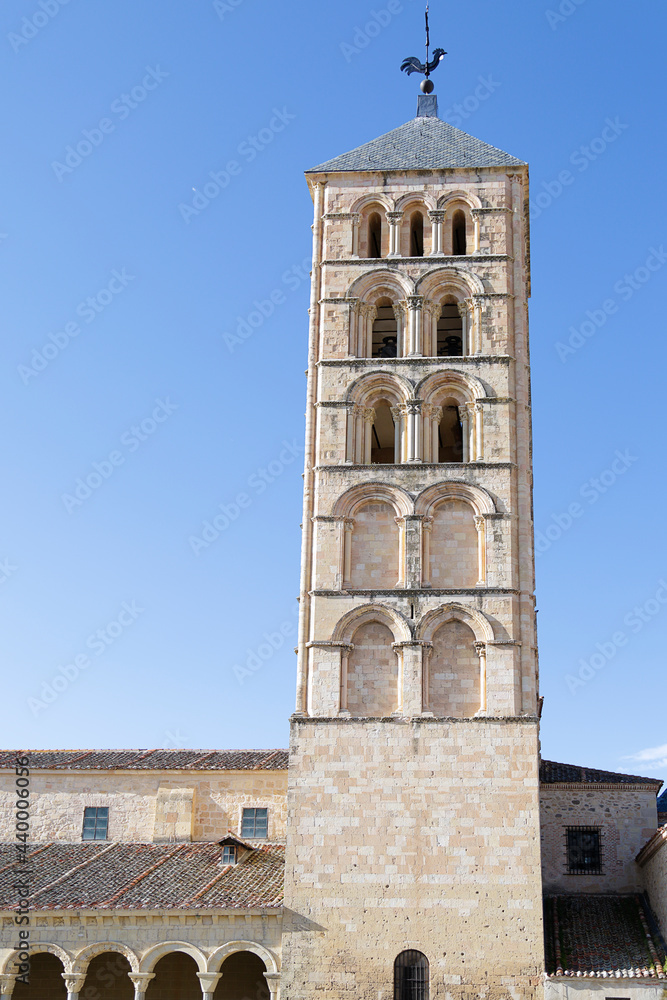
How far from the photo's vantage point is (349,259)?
26.8 meters

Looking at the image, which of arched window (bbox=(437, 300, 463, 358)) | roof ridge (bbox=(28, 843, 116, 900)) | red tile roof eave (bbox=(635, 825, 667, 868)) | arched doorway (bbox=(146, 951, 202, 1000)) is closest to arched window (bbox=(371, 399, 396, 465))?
arched window (bbox=(437, 300, 463, 358))

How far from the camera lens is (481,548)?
23547 millimetres

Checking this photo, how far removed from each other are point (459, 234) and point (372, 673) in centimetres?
1216

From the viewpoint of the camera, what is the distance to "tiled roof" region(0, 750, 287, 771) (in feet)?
85.5

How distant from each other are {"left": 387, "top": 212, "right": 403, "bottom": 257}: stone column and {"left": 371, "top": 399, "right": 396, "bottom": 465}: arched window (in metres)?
3.85

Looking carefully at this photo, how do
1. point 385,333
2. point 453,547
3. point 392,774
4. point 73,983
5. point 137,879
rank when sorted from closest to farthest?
point 73,983 → point 392,774 → point 137,879 → point 453,547 → point 385,333

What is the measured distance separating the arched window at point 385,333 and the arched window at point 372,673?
311 inches

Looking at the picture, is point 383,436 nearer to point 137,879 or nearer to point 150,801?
point 150,801

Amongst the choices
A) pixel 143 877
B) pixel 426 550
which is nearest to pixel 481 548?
pixel 426 550

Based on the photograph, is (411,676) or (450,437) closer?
(411,676)

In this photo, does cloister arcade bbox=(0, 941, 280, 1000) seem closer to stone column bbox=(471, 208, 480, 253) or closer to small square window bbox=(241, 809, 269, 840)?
small square window bbox=(241, 809, 269, 840)

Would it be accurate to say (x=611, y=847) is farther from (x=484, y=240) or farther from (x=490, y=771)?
(x=484, y=240)

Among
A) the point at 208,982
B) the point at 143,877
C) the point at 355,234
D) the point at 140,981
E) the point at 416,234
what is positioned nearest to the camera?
the point at 208,982

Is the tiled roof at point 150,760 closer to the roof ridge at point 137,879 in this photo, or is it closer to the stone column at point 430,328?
the roof ridge at point 137,879
